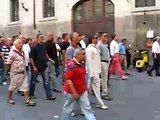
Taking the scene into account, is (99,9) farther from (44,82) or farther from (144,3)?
(44,82)

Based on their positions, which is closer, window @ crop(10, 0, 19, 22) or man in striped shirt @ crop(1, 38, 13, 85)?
man in striped shirt @ crop(1, 38, 13, 85)

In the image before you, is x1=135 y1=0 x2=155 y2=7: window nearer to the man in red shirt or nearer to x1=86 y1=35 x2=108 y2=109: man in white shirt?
x1=86 y1=35 x2=108 y2=109: man in white shirt

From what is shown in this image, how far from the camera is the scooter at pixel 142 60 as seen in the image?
18.3 m

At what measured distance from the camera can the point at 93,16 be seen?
78.3 feet

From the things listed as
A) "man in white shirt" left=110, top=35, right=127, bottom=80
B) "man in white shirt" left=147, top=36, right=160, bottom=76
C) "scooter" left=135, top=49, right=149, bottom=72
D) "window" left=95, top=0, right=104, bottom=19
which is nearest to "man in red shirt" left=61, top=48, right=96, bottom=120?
"man in white shirt" left=110, top=35, right=127, bottom=80

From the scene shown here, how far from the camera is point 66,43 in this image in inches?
517

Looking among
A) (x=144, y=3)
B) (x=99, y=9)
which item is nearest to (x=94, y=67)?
(x=144, y=3)

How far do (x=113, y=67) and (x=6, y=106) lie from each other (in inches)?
238

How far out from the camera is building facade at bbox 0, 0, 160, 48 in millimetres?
21031

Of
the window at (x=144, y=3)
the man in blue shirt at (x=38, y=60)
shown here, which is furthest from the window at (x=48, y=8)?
the man in blue shirt at (x=38, y=60)

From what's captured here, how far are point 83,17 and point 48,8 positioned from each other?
318 centimetres

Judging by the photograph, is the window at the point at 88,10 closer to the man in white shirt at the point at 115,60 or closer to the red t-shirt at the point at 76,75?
the man in white shirt at the point at 115,60

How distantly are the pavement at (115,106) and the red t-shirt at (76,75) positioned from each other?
5.47 feet

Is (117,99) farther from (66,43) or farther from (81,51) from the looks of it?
(81,51)
